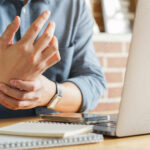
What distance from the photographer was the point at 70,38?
4.93 feet

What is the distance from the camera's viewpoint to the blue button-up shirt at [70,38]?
1359 mm

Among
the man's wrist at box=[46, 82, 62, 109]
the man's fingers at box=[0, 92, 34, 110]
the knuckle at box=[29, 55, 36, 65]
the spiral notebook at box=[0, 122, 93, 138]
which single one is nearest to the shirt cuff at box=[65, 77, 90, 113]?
the man's wrist at box=[46, 82, 62, 109]

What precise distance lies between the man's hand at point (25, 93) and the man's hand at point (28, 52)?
0.07ft

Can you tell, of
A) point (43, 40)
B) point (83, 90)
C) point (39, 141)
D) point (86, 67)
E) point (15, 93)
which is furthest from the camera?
point (86, 67)

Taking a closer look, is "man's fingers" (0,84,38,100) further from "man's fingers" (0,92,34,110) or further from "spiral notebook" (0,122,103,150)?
"spiral notebook" (0,122,103,150)

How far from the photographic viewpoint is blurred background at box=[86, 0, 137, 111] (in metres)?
2.17

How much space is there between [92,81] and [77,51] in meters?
0.18

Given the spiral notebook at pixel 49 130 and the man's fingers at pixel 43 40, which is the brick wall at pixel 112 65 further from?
the spiral notebook at pixel 49 130

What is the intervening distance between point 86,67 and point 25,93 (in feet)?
1.71

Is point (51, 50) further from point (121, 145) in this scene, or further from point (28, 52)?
point (121, 145)

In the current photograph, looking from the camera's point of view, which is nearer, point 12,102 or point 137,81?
point 137,81

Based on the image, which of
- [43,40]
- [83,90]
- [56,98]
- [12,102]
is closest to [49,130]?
[43,40]

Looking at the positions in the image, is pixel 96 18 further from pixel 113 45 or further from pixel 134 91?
pixel 134 91

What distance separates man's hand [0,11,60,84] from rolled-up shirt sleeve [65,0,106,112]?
0.41 meters
